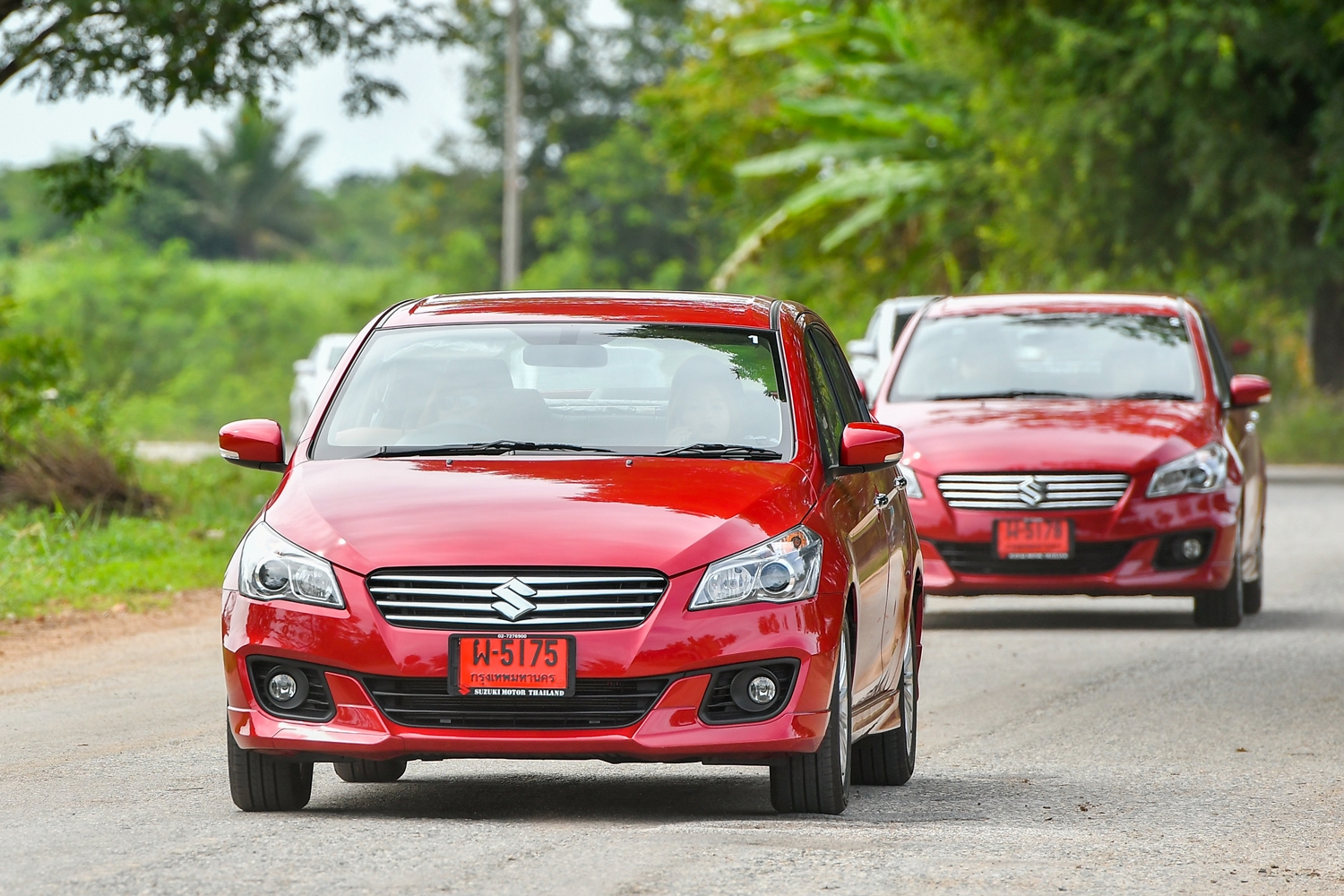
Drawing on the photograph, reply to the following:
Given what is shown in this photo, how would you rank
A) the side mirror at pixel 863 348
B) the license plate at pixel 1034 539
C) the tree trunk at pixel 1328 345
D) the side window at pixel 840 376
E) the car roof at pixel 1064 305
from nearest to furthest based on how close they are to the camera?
1. the side window at pixel 840 376
2. the license plate at pixel 1034 539
3. the car roof at pixel 1064 305
4. the side mirror at pixel 863 348
5. the tree trunk at pixel 1328 345

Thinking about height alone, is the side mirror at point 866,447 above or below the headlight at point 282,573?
above

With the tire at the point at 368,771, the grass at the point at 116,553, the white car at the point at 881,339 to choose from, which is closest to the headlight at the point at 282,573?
the tire at the point at 368,771

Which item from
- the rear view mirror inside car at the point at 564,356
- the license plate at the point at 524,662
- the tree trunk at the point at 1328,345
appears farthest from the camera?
the tree trunk at the point at 1328,345

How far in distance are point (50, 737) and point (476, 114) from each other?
6296 centimetres

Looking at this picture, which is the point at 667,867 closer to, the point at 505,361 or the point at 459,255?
the point at 505,361

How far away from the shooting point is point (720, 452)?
23.8 ft

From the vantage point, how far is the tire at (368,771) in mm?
7664

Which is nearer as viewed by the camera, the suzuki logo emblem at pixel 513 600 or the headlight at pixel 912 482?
the suzuki logo emblem at pixel 513 600

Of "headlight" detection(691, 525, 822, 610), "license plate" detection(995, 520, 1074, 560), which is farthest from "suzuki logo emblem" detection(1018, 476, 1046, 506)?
"headlight" detection(691, 525, 822, 610)

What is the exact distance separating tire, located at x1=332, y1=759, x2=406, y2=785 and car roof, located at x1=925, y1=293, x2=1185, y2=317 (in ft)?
24.3

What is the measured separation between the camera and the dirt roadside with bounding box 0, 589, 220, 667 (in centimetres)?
1227

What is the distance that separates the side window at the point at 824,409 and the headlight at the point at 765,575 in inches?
27.8

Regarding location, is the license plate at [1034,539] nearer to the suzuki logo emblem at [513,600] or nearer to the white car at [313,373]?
the suzuki logo emblem at [513,600]

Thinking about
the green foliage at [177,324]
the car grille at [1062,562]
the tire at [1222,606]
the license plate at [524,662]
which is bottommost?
the green foliage at [177,324]
